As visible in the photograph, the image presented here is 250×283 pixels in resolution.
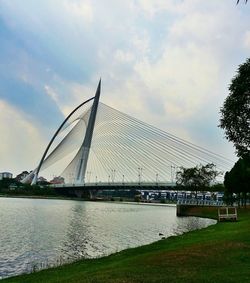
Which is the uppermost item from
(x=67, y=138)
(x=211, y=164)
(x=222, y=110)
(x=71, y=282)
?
(x=67, y=138)

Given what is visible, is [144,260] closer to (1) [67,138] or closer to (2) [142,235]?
(2) [142,235]

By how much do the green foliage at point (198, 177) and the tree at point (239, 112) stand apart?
55.9 metres

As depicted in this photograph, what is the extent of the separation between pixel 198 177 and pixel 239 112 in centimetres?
5816

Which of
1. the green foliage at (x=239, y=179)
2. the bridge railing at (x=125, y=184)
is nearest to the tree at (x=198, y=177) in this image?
the green foliage at (x=239, y=179)

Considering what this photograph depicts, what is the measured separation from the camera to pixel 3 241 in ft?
100

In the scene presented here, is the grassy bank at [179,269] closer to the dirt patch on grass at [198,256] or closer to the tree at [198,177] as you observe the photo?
the dirt patch on grass at [198,256]

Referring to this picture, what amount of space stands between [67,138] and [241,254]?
369ft

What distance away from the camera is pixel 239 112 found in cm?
2653

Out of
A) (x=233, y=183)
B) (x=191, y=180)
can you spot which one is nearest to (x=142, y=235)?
(x=233, y=183)

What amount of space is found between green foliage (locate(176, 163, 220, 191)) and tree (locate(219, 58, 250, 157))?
2202 inches

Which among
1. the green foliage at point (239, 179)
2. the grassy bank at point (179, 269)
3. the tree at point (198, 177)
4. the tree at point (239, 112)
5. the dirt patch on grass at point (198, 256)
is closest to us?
the grassy bank at point (179, 269)

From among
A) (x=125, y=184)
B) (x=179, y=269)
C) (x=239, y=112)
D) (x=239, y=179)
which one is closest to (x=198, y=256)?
(x=179, y=269)

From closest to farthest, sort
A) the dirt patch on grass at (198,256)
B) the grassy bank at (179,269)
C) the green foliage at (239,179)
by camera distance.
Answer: the grassy bank at (179,269), the dirt patch on grass at (198,256), the green foliage at (239,179)

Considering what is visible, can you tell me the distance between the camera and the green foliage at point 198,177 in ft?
275
